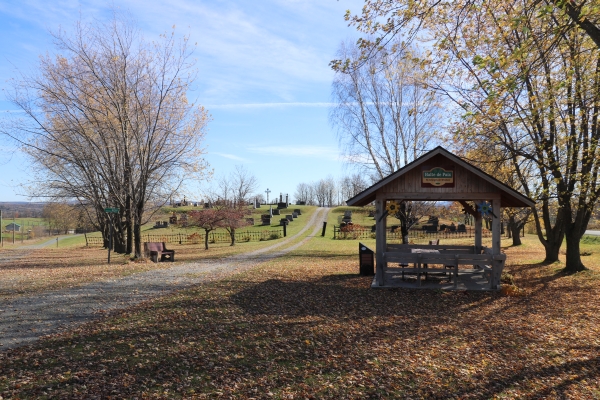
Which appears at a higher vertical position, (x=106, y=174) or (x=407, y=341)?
(x=106, y=174)

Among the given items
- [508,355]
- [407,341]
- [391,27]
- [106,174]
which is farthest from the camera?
[106,174]

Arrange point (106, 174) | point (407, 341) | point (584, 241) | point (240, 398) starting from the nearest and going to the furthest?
point (240, 398), point (407, 341), point (106, 174), point (584, 241)

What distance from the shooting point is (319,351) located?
6.66m

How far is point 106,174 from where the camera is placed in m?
20.2

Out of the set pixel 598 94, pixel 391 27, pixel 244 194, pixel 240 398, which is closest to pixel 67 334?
pixel 240 398

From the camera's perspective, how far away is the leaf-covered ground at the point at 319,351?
5273 millimetres

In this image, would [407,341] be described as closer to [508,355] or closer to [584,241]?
[508,355]

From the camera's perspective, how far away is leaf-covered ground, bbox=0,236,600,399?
5.27 metres

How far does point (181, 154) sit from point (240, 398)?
57.7 ft

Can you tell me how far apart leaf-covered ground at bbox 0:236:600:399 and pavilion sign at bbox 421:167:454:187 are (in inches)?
136

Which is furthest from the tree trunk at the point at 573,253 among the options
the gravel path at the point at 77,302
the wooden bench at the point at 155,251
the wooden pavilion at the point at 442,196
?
the wooden bench at the point at 155,251

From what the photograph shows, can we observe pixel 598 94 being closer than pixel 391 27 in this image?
No

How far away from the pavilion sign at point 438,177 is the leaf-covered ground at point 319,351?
11.3 feet

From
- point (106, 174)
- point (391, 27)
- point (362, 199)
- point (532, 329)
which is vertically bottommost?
point (532, 329)
